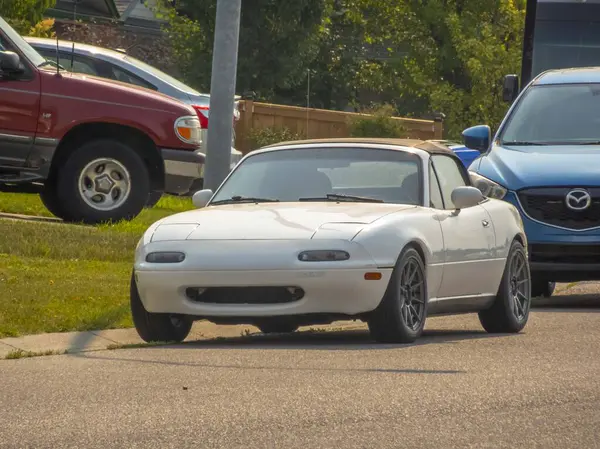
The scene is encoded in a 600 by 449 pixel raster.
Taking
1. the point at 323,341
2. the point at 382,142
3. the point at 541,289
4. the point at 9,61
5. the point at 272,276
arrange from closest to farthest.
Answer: the point at 272,276 < the point at 323,341 < the point at 382,142 < the point at 541,289 < the point at 9,61

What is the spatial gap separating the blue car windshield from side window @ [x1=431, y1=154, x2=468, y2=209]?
2.87 m

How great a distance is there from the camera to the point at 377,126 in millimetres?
33688

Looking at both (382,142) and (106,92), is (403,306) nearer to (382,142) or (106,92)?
(382,142)

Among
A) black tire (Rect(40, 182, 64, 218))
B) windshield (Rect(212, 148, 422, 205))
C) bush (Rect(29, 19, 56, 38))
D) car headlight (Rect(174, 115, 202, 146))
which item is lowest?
black tire (Rect(40, 182, 64, 218))

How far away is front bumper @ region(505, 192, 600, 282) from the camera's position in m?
13.9

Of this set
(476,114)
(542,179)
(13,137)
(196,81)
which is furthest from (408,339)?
(476,114)

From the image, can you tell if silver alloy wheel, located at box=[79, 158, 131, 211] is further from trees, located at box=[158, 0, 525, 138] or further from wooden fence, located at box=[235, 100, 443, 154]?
trees, located at box=[158, 0, 525, 138]

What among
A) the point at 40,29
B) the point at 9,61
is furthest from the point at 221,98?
the point at 40,29

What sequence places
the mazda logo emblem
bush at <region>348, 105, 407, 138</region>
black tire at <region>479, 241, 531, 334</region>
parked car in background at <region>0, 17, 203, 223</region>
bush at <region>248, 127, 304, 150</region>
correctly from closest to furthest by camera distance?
1. black tire at <region>479, 241, 531, 334</region>
2. the mazda logo emblem
3. parked car in background at <region>0, 17, 203, 223</region>
4. bush at <region>248, 127, 304, 150</region>
5. bush at <region>348, 105, 407, 138</region>

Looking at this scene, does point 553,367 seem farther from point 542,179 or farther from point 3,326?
point 542,179

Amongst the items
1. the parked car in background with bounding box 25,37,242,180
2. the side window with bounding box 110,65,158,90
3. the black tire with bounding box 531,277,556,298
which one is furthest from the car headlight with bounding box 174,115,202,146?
the side window with bounding box 110,65,158,90

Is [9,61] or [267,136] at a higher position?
[9,61]

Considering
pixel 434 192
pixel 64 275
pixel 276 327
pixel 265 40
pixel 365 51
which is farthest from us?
pixel 365 51

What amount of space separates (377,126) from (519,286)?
21.5 m
